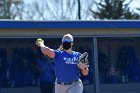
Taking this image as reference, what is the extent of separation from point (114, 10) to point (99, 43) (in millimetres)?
26651

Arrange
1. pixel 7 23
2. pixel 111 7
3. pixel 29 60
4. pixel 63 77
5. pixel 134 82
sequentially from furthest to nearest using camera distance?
pixel 111 7
pixel 134 82
pixel 29 60
pixel 7 23
pixel 63 77

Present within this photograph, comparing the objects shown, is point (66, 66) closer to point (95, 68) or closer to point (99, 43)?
point (95, 68)

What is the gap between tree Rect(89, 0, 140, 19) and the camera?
4050 centimetres

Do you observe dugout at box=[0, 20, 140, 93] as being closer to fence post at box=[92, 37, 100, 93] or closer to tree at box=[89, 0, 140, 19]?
fence post at box=[92, 37, 100, 93]

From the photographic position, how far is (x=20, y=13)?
142 ft

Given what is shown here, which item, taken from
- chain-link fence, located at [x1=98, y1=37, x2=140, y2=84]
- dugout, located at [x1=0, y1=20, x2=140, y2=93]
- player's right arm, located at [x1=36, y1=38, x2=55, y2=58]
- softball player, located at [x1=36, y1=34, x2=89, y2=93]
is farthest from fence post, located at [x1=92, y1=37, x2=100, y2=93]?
player's right arm, located at [x1=36, y1=38, x2=55, y2=58]

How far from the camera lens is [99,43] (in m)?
14.3

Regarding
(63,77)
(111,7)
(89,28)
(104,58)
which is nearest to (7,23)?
(89,28)

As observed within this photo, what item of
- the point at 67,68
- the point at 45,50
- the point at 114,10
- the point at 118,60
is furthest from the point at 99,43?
the point at 114,10

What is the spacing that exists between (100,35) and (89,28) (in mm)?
378

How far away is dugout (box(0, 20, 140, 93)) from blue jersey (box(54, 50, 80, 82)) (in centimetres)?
397

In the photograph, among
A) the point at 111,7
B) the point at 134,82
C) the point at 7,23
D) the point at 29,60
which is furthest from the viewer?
the point at 111,7

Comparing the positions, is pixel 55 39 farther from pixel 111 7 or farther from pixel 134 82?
pixel 111 7

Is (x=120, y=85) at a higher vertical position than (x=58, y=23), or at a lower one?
lower
